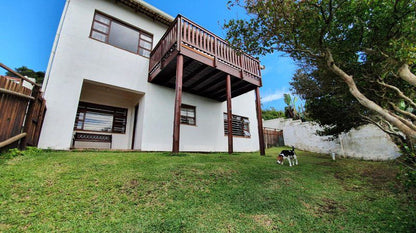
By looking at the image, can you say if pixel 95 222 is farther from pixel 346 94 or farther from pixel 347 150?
pixel 347 150

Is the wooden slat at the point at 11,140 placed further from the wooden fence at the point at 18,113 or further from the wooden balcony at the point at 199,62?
the wooden balcony at the point at 199,62

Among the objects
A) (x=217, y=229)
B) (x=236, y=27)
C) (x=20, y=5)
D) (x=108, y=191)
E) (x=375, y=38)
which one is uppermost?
(x=20, y=5)

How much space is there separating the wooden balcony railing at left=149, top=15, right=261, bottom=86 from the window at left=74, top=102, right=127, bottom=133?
9.39 feet

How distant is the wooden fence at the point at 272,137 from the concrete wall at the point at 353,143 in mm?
1135

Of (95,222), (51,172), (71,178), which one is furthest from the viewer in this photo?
(51,172)

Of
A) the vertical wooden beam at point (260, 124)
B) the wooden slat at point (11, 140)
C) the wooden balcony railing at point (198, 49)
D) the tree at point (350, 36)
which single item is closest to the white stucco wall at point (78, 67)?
the wooden balcony railing at point (198, 49)

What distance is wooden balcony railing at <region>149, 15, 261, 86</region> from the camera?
624 cm

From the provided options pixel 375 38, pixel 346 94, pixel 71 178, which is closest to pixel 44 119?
pixel 71 178

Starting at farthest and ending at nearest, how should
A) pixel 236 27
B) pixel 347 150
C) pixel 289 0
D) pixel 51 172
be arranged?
pixel 347 150, pixel 236 27, pixel 289 0, pixel 51 172

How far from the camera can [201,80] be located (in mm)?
8016

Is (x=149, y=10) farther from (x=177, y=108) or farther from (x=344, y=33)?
(x=344, y=33)

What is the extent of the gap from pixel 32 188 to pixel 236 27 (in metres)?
5.24

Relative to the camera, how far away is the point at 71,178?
2863 mm

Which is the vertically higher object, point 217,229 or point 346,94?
point 346,94
